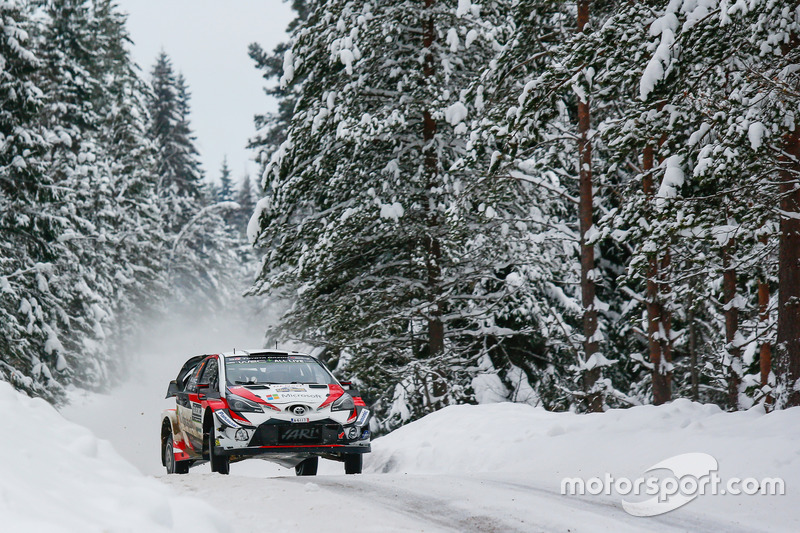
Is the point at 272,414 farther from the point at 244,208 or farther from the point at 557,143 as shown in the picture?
the point at 244,208

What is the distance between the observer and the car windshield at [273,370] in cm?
1107

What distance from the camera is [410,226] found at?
16.6 meters

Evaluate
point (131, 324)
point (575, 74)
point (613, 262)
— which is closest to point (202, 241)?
point (131, 324)

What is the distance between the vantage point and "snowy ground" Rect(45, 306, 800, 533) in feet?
22.3

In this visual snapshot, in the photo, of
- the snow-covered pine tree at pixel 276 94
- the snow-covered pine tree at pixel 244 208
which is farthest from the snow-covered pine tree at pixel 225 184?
the snow-covered pine tree at pixel 276 94

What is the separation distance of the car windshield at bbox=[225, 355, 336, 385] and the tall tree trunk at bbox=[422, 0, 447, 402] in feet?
17.0

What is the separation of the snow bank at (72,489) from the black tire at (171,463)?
506cm

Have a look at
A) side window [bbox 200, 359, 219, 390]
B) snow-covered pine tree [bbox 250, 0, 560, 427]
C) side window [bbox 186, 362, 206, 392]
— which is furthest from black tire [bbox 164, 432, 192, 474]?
snow-covered pine tree [bbox 250, 0, 560, 427]

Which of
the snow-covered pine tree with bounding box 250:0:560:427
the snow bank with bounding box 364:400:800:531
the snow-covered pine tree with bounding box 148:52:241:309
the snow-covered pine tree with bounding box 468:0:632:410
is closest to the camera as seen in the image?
the snow bank with bounding box 364:400:800:531

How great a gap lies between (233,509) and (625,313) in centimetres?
1383

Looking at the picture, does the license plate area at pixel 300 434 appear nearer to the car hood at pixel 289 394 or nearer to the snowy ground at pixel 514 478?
the car hood at pixel 289 394

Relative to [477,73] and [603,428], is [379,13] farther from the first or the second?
[603,428]

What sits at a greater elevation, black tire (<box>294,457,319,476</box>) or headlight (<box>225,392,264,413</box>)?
headlight (<box>225,392,264,413</box>)

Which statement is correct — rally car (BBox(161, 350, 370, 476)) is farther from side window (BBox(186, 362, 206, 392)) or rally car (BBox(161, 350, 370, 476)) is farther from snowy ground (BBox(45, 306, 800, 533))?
snowy ground (BBox(45, 306, 800, 533))
